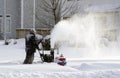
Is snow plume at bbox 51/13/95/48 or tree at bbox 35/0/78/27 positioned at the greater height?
tree at bbox 35/0/78/27

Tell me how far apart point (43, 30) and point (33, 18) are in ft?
17.2

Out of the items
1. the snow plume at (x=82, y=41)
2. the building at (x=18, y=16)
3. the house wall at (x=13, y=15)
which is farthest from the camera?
the house wall at (x=13, y=15)

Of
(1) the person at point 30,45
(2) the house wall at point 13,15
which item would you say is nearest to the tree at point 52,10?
(2) the house wall at point 13,15

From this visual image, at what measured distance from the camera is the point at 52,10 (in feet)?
119

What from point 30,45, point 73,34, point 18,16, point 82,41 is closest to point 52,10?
point 82,41

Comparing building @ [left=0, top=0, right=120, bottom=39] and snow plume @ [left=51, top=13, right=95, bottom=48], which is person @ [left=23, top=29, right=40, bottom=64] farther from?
building @ [left=0, top=0, right=120, bottom=39]

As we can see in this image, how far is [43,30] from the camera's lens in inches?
1593

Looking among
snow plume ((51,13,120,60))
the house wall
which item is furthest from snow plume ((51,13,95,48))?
the house wall

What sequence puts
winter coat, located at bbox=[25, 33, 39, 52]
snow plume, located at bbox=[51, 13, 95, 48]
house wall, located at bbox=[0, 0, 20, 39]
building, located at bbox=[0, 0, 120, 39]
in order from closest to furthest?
winter coat, located at bbox=[25, 33, 39, 52] → snow plume, located at bbox=[51, 13, 95, 48] → building, located at bbox=[0, 0, 120, 39] → house wall, located at bbox=[0, 0, 20, 39]

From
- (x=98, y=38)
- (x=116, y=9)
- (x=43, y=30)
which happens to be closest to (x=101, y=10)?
(x=116, y=9)

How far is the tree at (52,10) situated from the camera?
34178 millimetres

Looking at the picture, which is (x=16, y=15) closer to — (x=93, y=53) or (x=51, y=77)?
(x=93, y=53)

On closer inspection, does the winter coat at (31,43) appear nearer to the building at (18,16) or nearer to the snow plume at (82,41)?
the snow plume at (82,41)

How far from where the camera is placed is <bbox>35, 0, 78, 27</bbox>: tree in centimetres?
3418
